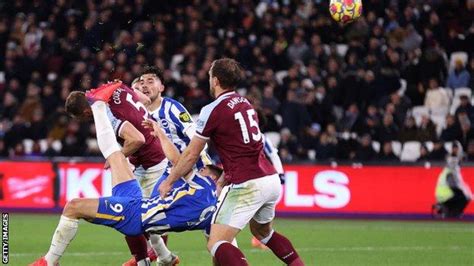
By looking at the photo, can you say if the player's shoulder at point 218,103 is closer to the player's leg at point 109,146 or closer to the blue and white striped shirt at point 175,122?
the player's leg at point 109,146

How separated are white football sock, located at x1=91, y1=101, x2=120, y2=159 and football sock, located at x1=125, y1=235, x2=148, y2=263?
1.24 metres

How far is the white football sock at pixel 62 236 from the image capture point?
9.75 meters

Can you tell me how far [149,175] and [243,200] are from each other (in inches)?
113

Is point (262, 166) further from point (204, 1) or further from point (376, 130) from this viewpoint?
point (204, 1)

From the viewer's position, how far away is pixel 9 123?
2383 cm

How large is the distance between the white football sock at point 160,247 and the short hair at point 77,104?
5.44ft


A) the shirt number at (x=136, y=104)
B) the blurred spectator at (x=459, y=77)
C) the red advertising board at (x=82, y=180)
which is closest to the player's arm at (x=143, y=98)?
the shirt number at (x=136, y=104)

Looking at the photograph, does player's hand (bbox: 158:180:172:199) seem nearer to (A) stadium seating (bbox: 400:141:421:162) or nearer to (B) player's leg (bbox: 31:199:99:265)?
(B) player's leg (bbox: 31:199:99:265)

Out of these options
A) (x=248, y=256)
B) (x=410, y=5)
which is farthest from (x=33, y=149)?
(x=248, y=256)

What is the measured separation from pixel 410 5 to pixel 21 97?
8804 mm

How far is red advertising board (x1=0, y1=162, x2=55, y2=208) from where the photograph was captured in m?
20.6

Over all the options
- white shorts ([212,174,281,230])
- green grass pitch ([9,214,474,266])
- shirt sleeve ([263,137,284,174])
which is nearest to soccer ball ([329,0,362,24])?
shirt sleeve ([263,137,284,174])

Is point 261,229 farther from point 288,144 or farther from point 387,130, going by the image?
point 387,130

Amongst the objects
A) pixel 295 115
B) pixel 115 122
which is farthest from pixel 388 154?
pixel 115 122
